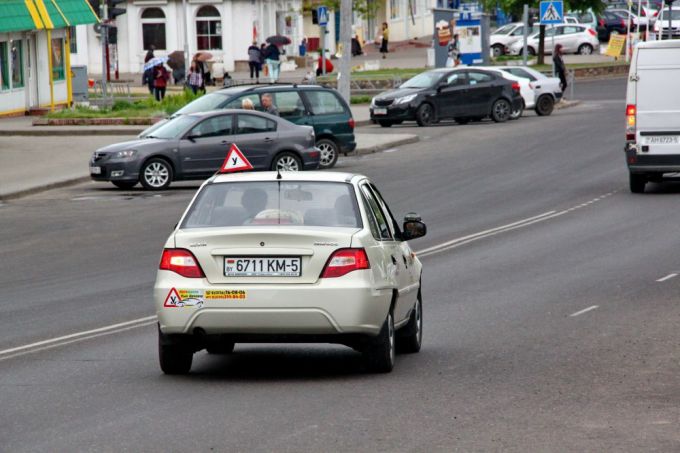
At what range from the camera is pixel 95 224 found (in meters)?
23.1

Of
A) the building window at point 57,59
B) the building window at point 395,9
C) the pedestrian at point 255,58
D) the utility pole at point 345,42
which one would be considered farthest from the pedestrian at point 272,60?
the building window at point 395,9

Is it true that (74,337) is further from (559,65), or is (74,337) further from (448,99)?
(559,65)

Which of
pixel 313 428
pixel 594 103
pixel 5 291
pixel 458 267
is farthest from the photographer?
pixel 594 103

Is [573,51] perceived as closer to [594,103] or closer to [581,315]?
[594,103]

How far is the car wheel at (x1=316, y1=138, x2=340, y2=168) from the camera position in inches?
1281

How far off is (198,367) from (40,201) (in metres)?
16.6

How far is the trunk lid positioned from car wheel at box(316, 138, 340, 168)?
22645mm

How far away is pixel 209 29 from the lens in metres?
70.2

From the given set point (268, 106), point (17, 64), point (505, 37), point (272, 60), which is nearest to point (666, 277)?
point (268, 106)

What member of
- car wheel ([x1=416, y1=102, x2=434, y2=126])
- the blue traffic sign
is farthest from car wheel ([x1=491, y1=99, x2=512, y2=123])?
the blue traffic sign

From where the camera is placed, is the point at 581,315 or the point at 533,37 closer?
the point at 581,315

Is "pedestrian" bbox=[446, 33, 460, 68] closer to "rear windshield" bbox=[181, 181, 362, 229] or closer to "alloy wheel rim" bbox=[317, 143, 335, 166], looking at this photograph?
"alloy wheel rim" bbox=[317, 143, 335, 166]

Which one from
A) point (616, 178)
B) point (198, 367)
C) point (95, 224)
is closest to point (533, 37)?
point (616, 178)

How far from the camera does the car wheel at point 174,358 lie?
10281mm
